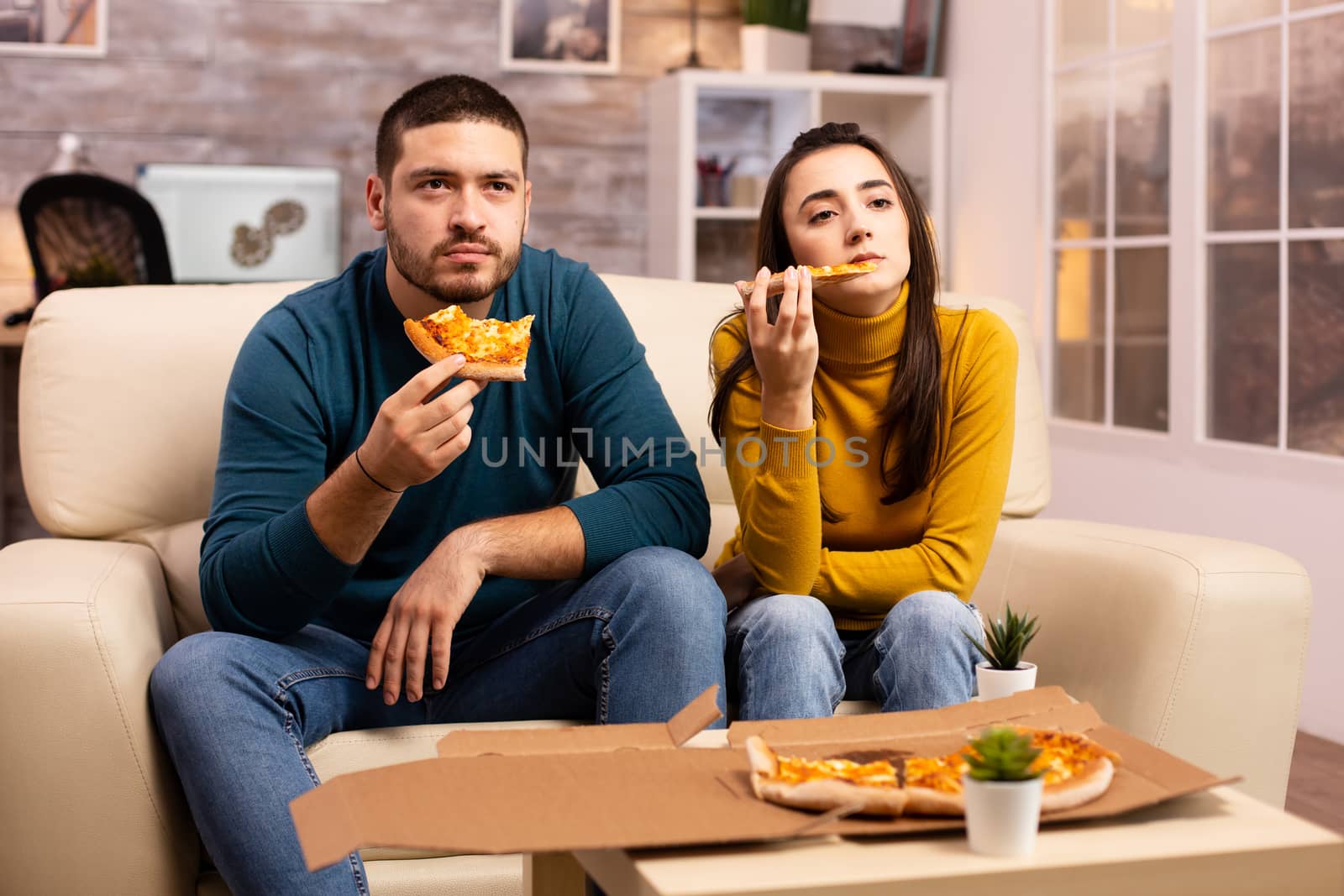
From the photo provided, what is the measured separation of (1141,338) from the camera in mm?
3639

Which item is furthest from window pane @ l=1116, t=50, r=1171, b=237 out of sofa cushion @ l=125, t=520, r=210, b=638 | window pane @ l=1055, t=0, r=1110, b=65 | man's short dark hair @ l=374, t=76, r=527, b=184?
sofa cushion @ l=125, t=520, r=210, b=638

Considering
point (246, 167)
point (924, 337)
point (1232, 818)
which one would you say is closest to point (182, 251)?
point (246, 167)

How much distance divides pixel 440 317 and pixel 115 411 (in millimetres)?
632

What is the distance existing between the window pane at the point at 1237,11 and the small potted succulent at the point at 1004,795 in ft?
8.88

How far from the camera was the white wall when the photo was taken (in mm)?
2975

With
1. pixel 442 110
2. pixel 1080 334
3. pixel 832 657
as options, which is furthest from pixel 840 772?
pixel 1080 334

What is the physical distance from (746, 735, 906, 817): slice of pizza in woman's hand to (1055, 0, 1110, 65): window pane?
3.21m

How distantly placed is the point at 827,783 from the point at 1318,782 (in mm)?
2049

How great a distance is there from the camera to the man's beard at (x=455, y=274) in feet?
5.80

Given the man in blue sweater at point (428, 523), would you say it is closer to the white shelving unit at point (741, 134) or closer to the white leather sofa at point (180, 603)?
the white leather sofa at point (180, 603)

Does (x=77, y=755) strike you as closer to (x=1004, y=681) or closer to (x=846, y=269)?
(x=1004, y=681)

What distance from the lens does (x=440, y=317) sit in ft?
5.61

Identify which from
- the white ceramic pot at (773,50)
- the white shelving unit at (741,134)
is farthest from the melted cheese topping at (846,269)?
the white ceramic pot at (773,50)

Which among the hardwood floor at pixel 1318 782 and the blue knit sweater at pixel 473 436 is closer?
the blue knit sweater at pixel 473 436
